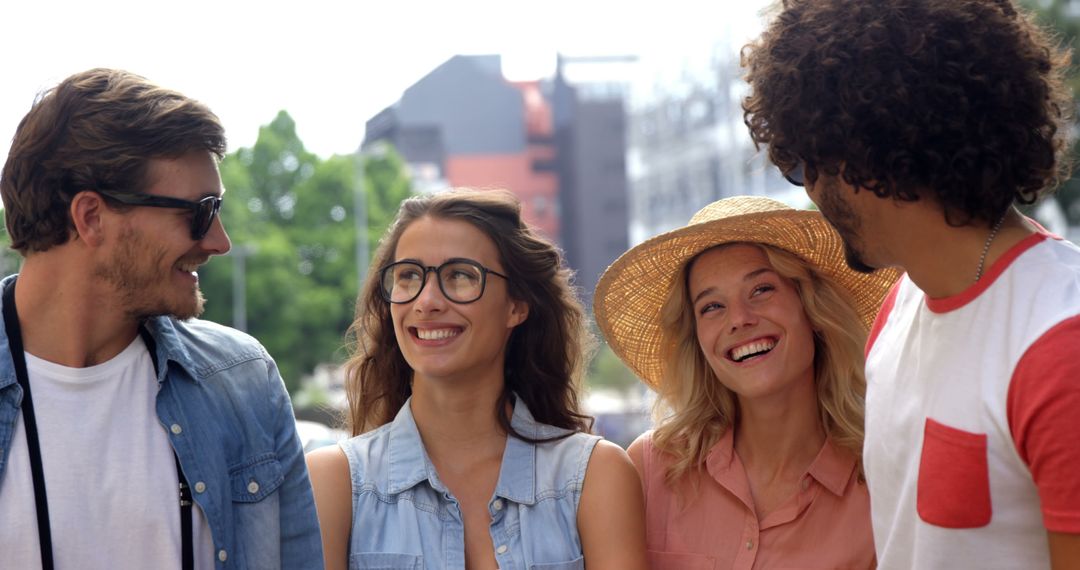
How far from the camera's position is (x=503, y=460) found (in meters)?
3.87

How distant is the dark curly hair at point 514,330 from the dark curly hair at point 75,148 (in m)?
1.13

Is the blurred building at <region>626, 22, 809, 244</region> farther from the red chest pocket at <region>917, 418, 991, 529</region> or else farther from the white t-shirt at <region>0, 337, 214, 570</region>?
the red chest pocket at <region>917, 418, 991, 529</region>

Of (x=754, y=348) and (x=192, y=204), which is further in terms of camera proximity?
(x=754, y=348)

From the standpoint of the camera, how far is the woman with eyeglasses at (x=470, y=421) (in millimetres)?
3697

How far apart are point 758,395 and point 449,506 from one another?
3.38 ft

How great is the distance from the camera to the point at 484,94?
84625mm

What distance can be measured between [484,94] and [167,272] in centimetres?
8251

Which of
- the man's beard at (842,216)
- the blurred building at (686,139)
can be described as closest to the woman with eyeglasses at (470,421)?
the man's beard at (842,216)

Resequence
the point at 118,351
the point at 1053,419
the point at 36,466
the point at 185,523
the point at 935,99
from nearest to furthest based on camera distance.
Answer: the point at 1053,419, the point at 935,99, the point at 36,466, the point at 185,523, the point at 118,351

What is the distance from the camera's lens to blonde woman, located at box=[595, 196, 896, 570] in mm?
3969

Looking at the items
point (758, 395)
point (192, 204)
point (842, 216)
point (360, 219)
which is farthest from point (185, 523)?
point (360, 219)

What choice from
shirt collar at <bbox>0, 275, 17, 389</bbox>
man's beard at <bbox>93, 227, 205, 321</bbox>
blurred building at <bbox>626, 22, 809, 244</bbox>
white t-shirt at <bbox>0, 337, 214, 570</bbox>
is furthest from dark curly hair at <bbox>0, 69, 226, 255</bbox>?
blurred building at <bbox>626, 22, 809, 244</bbox>

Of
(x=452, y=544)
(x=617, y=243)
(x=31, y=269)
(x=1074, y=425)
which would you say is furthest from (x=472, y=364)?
(x=617, y=243)

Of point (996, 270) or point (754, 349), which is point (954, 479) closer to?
point (996, 270)
